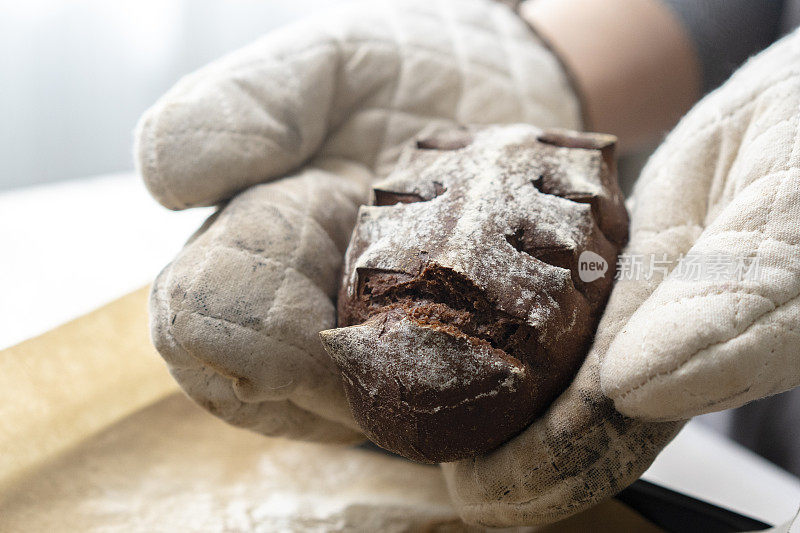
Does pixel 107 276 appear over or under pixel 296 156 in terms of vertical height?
under

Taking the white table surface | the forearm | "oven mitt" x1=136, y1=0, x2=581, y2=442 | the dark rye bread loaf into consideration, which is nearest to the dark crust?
the dark rye bread loaf

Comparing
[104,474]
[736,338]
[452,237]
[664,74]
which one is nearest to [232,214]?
[452,237]

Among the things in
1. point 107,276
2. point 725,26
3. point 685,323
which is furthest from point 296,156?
point 725,26

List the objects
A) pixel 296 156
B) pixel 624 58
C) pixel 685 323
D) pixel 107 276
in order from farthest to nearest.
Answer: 1. pixel 624 58
2. pixel 107 276
3. pixel 296 156
4. pixel 685 323

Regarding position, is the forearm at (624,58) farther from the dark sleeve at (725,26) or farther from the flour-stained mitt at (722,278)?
the flour-stained mitt at (722,278)

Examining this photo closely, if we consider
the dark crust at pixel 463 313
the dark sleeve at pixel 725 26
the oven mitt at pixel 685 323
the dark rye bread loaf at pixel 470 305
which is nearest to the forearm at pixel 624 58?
the dark sleeve at pixel 725 26

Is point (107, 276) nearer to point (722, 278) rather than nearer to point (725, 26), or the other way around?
point (722, 278)

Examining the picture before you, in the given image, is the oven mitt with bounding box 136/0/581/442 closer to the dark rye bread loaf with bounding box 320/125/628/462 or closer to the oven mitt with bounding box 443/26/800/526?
the dark rye bread loaf with bounding box 320/125/628/462
